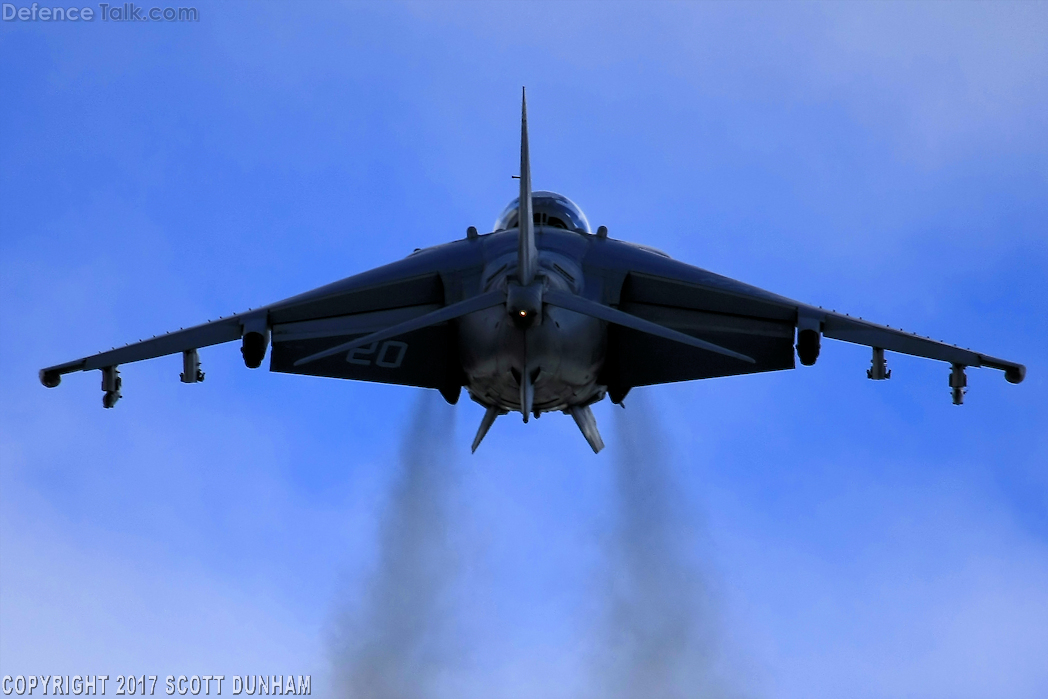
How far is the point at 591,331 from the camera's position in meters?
32.6

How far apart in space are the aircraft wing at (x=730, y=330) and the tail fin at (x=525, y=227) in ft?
13.3

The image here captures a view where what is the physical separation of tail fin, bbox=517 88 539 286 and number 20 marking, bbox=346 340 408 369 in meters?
4.59

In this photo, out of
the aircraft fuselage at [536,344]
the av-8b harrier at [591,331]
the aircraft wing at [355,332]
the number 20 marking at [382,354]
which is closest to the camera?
the aircraft fuselage at [536,344]

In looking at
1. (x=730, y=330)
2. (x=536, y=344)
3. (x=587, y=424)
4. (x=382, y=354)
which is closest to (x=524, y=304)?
(x=536, y=344)

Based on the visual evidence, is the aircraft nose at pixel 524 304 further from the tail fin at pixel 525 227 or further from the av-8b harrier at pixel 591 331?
the av-8b harrier at pixel 591 331

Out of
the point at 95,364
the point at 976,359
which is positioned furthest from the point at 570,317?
the point at 95,364

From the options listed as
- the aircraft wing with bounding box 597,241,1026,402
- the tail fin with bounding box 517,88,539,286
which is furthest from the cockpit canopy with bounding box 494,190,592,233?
the tail fin with bounding box 517,88,539,286

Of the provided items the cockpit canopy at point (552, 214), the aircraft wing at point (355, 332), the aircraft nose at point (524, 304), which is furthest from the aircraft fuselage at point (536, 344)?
the cockpit canopy at point (552, 214)

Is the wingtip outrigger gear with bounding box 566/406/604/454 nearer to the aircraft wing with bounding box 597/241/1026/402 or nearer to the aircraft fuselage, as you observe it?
the aircraft fuselage

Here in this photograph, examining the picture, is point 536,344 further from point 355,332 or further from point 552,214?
point 552,214

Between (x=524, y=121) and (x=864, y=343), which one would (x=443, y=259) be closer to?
(x=524, y=121)

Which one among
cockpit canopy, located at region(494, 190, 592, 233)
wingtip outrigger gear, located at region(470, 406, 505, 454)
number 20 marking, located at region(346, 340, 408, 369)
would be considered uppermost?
cockpit canopy, located at region(494, 190, 592, 233)

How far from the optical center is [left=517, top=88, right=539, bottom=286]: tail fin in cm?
3070

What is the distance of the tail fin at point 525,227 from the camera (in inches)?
1209
